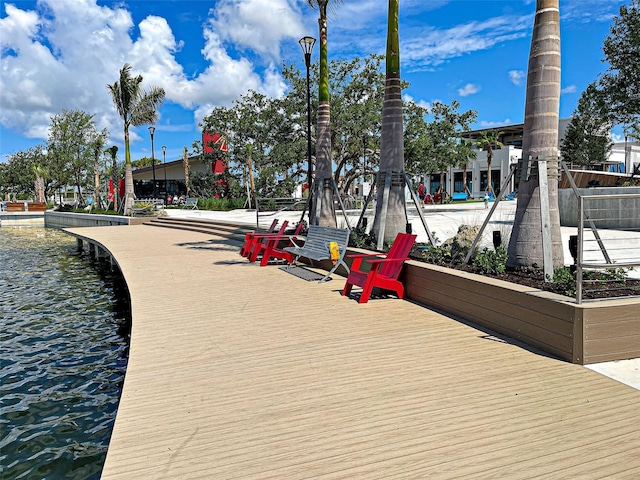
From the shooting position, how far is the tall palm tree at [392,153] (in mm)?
9211

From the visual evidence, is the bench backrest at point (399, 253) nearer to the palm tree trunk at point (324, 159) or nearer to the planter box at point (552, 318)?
the planter box at point (552, 318)

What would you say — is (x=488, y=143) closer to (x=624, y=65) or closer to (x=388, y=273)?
(x=624, y=65)

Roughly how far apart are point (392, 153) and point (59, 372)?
6503 millimetres

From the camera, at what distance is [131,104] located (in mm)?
31328

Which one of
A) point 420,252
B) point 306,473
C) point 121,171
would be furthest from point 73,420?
point 121,171

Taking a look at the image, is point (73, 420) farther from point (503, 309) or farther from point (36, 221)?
point (36, 221)

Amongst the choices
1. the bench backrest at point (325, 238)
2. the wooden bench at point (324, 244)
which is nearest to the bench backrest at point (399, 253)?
the wooden bench at point (324, 244)

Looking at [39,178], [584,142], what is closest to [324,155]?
[39,178]

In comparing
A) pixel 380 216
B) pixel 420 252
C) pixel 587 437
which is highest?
pixel 380 216

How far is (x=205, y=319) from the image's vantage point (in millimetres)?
6281

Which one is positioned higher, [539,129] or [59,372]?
[539,129]

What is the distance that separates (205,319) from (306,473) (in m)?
3.79

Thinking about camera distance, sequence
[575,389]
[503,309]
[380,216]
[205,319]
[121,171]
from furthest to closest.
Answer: [121,171] < [380,216] < [205,319] < [503,309] < [575,389]

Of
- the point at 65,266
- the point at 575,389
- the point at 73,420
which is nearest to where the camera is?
the point at 575,389
